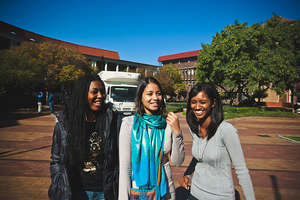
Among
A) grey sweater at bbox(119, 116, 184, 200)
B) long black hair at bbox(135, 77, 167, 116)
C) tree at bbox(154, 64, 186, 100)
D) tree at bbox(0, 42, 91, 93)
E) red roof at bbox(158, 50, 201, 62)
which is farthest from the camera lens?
red roof at bbox(158, 50, 201, 62)

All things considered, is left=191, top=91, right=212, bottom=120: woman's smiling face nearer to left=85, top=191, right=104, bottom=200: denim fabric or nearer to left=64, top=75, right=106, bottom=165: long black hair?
left=64, top=75, right=106, bottom=165: long black hair

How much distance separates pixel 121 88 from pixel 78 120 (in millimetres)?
10466

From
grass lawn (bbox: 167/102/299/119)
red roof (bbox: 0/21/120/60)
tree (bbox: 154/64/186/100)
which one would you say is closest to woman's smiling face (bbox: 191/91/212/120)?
grass lawn (bbox: 167/102/299/119)

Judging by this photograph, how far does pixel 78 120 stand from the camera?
1.90m

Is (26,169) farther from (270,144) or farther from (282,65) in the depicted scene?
(282,65)

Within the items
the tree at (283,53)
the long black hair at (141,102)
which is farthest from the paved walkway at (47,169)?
the tree at (283,53)

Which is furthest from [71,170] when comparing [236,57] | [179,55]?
[179,55]

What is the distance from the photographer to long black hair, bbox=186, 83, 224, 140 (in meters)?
1.89

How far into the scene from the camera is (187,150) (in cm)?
713

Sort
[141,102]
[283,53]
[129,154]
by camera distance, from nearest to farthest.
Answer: [129,154]
[141,102]
[283,53]

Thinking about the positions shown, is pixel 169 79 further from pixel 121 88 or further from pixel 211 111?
pixel 211 111

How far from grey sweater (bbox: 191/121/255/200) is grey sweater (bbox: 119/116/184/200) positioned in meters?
0.29

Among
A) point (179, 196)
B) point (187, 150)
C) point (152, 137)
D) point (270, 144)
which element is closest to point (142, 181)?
point (152, 137)

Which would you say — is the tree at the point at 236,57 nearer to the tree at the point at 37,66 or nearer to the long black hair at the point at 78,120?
the tree at the point at 37,66
